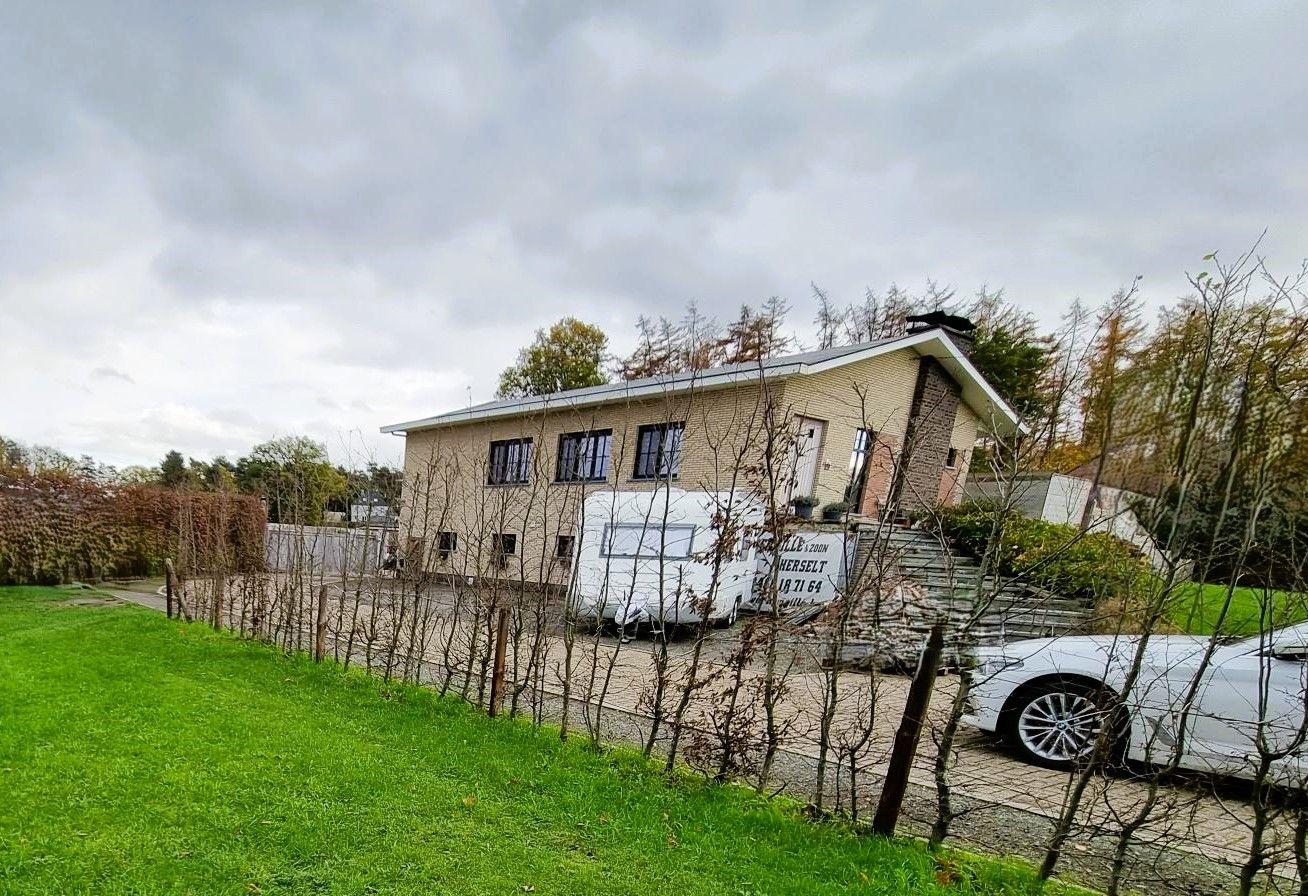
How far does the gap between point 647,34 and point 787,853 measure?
29.8 feet

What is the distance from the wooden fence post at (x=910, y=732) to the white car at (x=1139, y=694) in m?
0.36

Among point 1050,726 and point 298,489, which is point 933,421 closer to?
point 1050,726

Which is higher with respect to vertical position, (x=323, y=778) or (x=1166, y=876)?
(x=1166, y=876)

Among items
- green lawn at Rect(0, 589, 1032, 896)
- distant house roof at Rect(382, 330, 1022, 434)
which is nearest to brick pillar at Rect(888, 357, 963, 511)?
distant house roof at Rect(382, 330, 1022, 434)

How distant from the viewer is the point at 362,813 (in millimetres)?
3061

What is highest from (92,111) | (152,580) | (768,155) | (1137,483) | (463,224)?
(768,155)

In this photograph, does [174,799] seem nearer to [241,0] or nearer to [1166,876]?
[1166,876]

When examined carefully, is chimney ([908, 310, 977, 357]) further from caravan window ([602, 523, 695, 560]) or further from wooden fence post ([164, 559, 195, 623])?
wooden fence post ([164, 559, 195, 623])

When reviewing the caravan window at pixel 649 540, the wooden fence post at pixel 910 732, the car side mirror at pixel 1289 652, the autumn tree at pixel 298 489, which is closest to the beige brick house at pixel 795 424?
the caravan window at pixel 649 540

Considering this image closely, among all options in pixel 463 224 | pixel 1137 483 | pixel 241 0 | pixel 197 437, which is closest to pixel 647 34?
pixel 241 0

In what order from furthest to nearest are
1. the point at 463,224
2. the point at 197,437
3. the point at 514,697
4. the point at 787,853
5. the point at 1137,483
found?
the point at 197,437 → the point at 463,224 → the point at 514,697 → the point at 1137,483 → the point at 787,853

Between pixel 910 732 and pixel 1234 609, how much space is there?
7.82ft

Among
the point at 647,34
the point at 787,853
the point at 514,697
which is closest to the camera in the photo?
the point at 787,853

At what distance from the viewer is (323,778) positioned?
11.4ft
